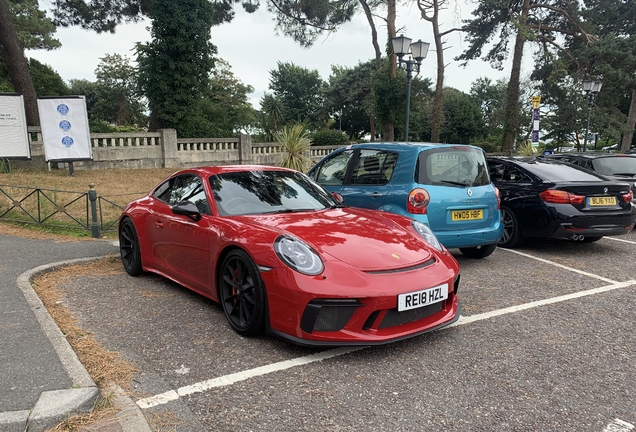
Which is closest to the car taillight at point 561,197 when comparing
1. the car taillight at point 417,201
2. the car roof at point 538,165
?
the car roof at point 538,165

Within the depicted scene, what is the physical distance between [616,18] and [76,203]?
102 ft

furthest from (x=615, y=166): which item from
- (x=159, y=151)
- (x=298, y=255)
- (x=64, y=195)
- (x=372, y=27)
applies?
(x=372, y=27)

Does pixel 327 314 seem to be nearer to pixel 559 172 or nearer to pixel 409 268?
pixel 409 268

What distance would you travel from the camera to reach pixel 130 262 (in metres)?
5.39

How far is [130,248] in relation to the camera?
5426mm

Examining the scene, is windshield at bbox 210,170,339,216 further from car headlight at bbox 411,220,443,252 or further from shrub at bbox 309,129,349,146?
shrub at bbox 309,129,349,146

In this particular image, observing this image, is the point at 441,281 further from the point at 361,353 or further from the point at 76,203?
the point at 76,203

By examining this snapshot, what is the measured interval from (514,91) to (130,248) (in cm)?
2235

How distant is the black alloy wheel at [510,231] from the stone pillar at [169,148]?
1436 centimetres

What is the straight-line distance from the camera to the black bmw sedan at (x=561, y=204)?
6.46m

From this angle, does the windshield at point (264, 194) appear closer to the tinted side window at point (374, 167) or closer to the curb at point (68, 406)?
the tinted side window at point (374, 167)

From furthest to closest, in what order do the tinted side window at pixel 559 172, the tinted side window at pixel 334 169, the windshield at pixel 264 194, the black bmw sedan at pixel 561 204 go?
the tinted side window at pixel 559 172
the black bmw sedan at pixel 561 204
the tinted side window at pixel 334 169
the windshield at pixel 264 194

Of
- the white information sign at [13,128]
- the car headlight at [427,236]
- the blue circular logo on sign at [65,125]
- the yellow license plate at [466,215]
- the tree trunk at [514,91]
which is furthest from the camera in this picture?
the tree trunk at [514,91]

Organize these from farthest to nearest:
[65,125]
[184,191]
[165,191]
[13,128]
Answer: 1. [65,125]
2. [13,128]
3. [165,191]
4. [184,191]
